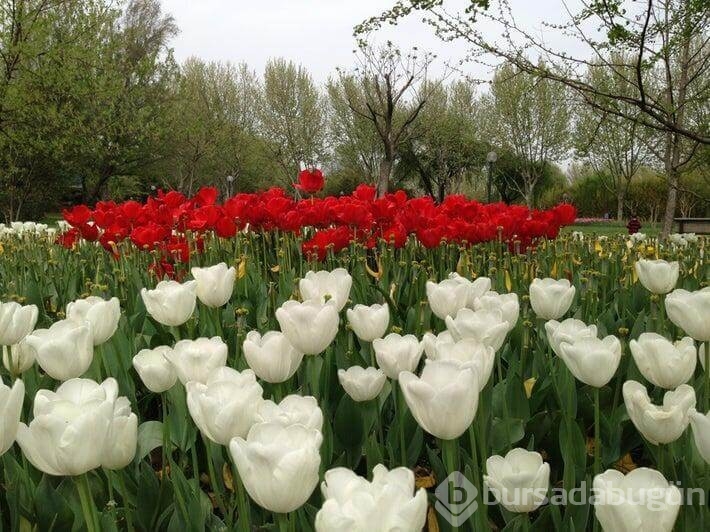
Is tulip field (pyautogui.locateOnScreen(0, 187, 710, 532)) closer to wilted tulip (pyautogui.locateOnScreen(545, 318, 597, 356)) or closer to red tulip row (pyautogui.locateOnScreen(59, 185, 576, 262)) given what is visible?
wilted tulip (pyautogui.locateOnScreen(545, 318, 597, 356))

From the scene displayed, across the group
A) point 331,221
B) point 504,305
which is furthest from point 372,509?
point 331,221

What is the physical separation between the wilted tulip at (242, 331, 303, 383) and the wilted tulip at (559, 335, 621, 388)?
1.67ft

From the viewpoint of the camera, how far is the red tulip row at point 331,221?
317 centimetres

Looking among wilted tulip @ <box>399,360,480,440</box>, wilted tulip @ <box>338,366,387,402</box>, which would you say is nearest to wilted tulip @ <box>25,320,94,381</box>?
wilted tulip @ <box>338,366,387,402</box>

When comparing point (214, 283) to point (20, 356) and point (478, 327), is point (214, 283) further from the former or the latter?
point (478, 327)

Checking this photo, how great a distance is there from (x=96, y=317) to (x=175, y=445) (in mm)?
372

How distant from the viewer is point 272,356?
126 cm

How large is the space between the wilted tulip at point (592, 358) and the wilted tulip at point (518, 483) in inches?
10.2

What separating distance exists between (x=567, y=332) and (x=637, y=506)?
65 cm

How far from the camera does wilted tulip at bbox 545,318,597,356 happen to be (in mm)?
1271

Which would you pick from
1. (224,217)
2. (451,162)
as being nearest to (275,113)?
(451,162)

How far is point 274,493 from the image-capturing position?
79 cm

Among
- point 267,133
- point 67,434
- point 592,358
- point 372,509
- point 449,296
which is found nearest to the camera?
point 372,509

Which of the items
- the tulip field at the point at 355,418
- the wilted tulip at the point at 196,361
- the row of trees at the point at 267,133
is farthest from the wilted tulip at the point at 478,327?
the row of trees at the point at 267,133
